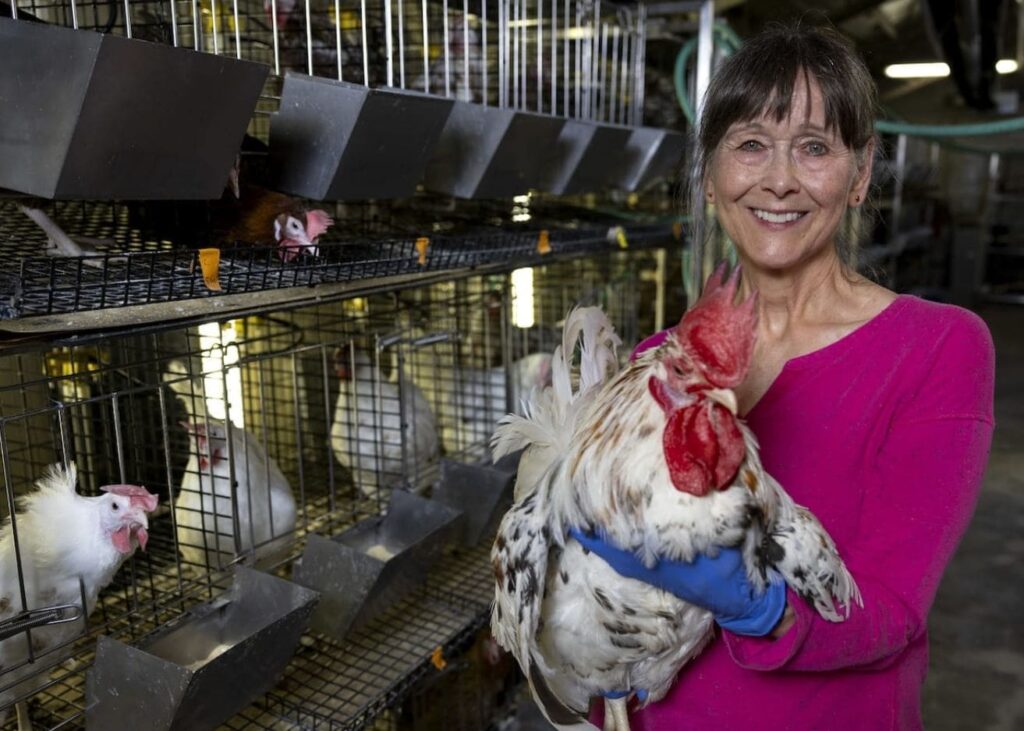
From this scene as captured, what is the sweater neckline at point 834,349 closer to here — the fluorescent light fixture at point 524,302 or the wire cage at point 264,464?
the wire cage at point 264,464

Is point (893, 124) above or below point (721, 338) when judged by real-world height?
above

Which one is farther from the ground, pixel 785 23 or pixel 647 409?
pixel 785 23

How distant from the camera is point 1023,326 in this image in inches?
303

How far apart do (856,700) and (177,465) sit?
168 cm

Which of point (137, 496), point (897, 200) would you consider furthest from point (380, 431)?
point (897, 200)

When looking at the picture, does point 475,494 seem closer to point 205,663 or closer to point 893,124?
point 205,663

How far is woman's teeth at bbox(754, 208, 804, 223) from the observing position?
1.01 m

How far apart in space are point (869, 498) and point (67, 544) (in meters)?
1.27

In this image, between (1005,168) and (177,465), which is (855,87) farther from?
(1005,168)

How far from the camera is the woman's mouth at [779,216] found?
1012 mm

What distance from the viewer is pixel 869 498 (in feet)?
3.12

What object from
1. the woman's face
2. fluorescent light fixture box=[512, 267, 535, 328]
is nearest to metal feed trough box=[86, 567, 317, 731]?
the woman's face

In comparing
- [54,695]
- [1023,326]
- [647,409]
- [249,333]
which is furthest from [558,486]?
[1023,326]

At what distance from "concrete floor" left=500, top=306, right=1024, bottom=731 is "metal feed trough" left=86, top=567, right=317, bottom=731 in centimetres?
95
